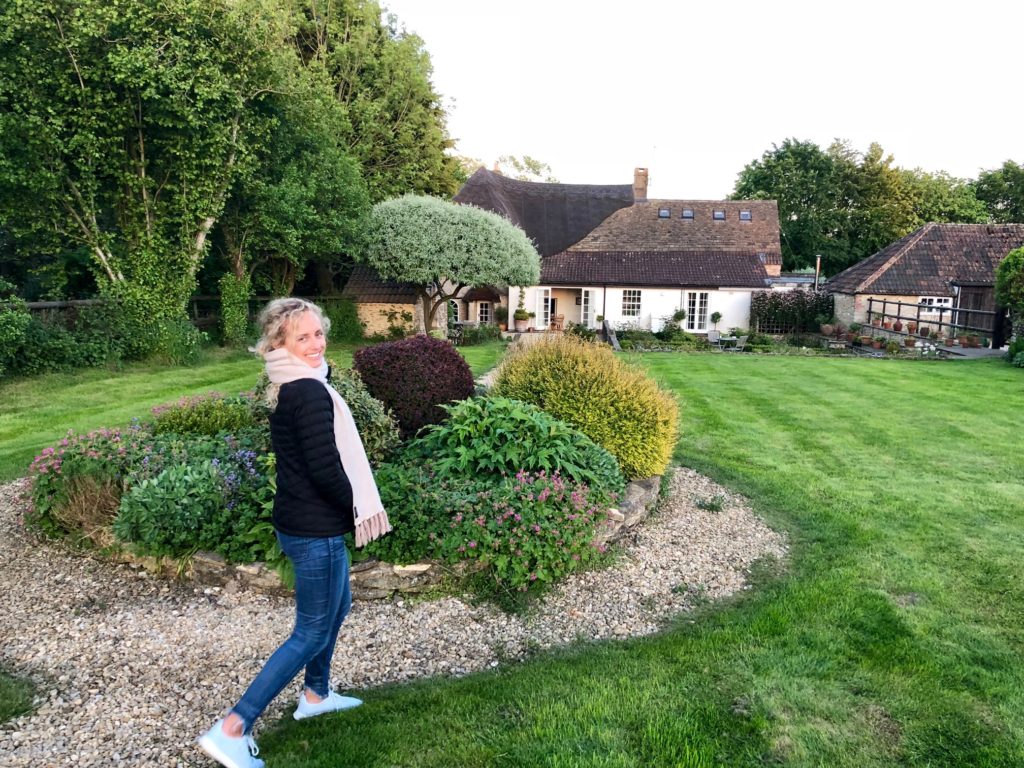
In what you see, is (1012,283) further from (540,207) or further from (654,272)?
(540,207)

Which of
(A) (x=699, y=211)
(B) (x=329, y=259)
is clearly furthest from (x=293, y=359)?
(A) (x=699, y=211)

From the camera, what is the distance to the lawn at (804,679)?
9.11ft

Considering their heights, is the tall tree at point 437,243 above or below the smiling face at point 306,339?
above

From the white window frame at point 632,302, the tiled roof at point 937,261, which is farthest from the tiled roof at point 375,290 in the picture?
the tiled roof at point 937,261

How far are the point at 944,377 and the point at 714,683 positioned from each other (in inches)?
585

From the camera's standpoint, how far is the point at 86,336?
13.9 m

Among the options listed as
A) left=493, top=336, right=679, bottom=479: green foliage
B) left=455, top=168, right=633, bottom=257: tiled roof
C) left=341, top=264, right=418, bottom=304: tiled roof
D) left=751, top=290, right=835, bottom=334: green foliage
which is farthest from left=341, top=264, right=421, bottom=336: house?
left=493, top=336, right=679, bottom=479: green foliage

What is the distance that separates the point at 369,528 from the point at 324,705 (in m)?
1.00

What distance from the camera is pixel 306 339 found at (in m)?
2.56

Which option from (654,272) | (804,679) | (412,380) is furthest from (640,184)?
(804,679)

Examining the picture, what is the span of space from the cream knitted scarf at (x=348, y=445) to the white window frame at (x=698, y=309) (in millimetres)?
26747

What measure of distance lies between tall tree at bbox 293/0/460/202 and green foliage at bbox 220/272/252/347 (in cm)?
795

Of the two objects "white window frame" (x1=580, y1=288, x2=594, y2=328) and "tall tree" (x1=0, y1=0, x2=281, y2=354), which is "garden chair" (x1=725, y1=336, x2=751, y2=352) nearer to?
"white window frame" (x1=580, y1=288, x2=594, y2=328)

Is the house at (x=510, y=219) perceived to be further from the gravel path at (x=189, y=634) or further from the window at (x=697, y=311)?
the gravel path at (x=189, y=634)
